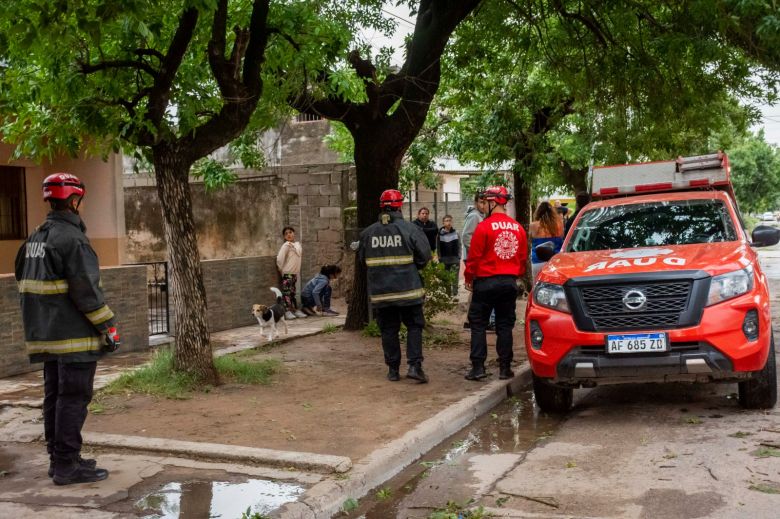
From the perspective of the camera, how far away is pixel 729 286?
22.2 ft

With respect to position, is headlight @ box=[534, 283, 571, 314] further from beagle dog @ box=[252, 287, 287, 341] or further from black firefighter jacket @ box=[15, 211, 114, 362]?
beagle dog @ box=[252, 287, 287, 341]

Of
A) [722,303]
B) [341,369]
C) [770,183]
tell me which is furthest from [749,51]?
[770,183]

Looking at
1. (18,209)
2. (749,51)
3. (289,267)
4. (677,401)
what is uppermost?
(749,51)

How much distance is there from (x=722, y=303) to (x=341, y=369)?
442 centimetres

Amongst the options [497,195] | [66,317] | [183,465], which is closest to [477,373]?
[497,195]

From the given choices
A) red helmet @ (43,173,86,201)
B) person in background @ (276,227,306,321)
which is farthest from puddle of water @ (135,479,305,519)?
person in background @ (276,227,306,321)

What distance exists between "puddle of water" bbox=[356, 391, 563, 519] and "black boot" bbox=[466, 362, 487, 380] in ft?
1.37

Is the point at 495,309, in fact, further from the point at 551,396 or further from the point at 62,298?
the point at 62,298

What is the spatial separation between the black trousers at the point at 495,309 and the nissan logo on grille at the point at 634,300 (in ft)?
6.17

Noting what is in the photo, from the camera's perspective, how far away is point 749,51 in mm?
11320

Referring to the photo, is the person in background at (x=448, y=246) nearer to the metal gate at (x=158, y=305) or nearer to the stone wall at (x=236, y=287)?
the stone wall at (x=236, y=287)

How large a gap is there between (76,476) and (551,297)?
3.90 metres

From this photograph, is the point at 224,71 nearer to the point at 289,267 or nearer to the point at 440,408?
the point at 440,408

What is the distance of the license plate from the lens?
6.68 meters
